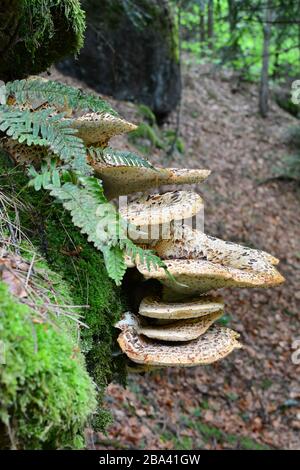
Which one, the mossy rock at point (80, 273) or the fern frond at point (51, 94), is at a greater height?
the fern frond at point (51, 94)

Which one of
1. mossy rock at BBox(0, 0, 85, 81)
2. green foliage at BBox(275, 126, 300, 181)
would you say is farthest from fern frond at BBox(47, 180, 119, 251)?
green foliage at BBox(275, 126, 300, 181)

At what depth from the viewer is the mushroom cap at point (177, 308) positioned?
96.2 inches

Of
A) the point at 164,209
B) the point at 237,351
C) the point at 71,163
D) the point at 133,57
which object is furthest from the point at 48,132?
the point at 133,57

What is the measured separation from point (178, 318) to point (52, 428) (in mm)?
1163

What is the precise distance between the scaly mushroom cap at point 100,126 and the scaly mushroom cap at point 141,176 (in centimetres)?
18

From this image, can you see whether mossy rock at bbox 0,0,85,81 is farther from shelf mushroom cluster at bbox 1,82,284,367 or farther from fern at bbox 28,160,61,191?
fern at bbox 28,160,61,191

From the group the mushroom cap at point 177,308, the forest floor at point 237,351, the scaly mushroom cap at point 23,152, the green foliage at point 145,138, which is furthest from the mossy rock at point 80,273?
the green foliage at point 145,138

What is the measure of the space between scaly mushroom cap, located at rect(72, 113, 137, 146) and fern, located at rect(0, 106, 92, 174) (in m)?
0.14

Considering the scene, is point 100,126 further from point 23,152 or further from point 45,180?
point 45,180

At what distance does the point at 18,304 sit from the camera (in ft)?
5.02

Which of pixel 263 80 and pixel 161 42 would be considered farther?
pixel 263 80

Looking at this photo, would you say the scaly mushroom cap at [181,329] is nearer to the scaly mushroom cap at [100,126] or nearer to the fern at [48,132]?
the fern at [48,132]

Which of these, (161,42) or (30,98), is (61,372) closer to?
(30,98)
